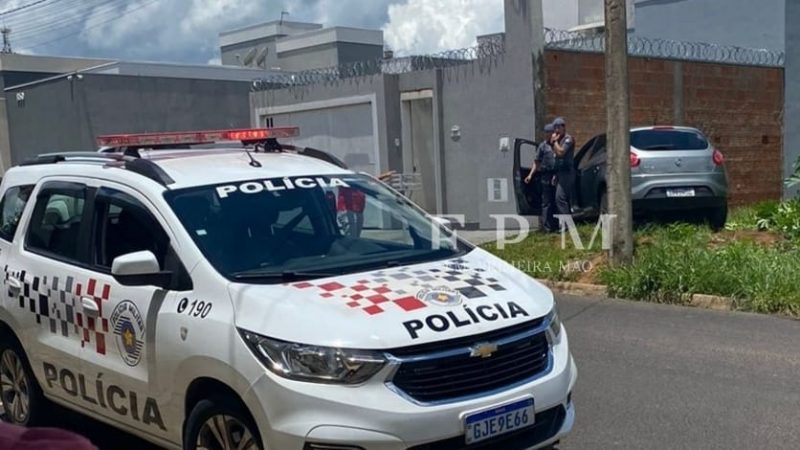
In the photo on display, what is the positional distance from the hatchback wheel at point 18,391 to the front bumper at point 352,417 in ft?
8.13

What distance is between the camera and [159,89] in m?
26.6

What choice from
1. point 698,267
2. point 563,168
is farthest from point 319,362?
point 563,168

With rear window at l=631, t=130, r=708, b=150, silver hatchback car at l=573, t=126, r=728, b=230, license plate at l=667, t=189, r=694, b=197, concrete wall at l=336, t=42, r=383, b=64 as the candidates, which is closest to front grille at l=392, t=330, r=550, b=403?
silver hatchback car at l=573, t=126, r=728, b=230

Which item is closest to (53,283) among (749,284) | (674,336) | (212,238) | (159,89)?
(212,238)

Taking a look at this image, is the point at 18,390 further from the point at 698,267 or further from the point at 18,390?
the point at 698,267

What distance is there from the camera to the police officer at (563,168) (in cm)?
1302

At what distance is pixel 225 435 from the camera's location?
13.8 feet

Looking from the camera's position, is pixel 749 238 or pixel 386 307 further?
pixel 749 238

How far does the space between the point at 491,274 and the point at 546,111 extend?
10.8 metres

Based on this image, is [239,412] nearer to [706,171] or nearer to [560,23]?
[706,171]

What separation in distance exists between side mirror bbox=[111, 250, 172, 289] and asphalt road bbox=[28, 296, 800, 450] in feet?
5.50

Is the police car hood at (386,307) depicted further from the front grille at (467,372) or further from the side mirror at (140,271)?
the side mirror at (140,271)

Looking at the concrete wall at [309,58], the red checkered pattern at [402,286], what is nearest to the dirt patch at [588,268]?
the red checkered pattern at [402,286]

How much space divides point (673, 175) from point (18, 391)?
9.17m
